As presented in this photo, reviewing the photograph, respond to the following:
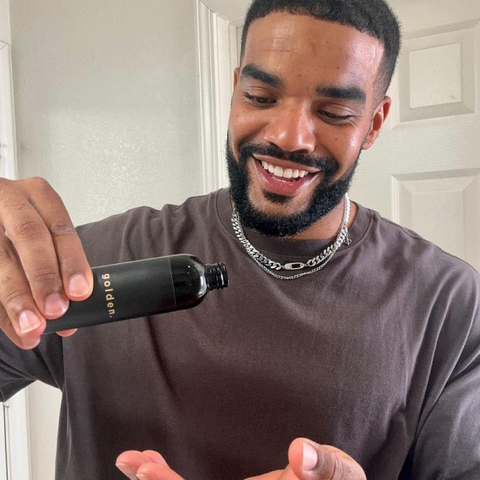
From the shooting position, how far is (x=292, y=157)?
810mm

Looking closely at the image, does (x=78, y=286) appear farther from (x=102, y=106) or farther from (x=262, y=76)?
(x=102, y=106)

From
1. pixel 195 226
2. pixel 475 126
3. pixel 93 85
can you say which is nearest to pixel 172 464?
pixel 195 226

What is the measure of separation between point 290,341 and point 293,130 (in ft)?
1.03

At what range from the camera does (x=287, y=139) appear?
79 cm

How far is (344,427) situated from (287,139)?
432 mm

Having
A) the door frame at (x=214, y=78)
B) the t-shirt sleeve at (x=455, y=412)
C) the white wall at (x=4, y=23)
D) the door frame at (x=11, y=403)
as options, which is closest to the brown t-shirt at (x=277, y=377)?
the t-shirt sleeve at (x=455, y=412)

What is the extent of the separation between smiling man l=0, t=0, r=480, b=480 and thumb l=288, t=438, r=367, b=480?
27cm

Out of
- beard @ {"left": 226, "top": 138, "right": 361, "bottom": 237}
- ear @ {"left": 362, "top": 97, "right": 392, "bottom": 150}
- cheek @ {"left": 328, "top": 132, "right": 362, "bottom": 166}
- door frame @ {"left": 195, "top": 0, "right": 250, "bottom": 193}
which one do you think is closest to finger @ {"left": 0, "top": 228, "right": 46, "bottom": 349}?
beard @ {"left": 226, "top": 138, "right": 361, "bottom": 237}

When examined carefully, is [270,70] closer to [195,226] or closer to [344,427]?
[195,226]

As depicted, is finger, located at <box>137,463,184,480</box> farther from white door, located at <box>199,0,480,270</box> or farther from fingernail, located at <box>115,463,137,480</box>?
white door, located at <box>199,0,480,270</box>

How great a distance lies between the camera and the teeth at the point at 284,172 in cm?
83

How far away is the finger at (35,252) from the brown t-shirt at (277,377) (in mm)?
272

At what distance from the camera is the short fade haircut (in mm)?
792

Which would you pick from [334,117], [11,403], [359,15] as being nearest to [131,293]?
[334,117]
